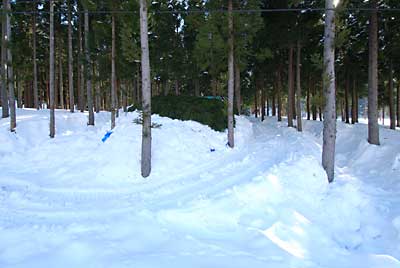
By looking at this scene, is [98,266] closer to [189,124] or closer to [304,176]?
[304,176]

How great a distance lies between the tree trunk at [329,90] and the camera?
8438mm

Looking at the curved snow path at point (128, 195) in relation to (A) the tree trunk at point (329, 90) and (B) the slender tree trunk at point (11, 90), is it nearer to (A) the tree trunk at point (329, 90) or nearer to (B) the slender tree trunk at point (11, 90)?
(A) the tree trunk at point (329, 90)

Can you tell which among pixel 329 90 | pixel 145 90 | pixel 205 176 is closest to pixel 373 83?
pixel 329 90

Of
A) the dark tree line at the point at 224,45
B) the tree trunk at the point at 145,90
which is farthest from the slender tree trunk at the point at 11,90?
the tree trunk at the point at 145,90

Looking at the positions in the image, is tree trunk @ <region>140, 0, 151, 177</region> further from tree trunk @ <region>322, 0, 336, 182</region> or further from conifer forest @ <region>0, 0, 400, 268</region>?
tree trunk @ <region>322, 0, 336, 182</region>

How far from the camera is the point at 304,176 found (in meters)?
8.21

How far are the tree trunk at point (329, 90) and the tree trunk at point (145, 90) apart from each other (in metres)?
5.14

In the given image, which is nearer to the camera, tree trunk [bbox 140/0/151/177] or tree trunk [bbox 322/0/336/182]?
tree trunk [bbox 322/0/336/182]

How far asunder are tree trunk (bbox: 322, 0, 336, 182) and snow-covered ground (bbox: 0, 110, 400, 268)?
1.32 feet

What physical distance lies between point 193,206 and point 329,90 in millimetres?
5126

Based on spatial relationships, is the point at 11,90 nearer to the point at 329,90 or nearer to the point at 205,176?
the point at 205,176

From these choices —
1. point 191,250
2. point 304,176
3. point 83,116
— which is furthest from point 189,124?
point 191,250

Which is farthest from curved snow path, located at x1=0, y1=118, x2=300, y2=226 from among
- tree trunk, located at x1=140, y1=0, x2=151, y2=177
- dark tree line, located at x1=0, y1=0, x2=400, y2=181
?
dark tree line, located at x1=0, y1=0, x2=400, y2=181

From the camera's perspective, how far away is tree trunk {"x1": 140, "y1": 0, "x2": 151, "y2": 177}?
29.7ft
